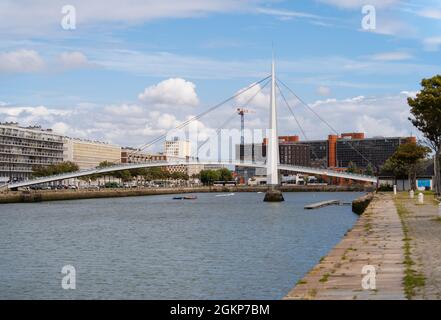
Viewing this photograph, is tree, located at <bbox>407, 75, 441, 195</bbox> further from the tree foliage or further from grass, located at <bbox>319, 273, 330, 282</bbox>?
the tree foliage

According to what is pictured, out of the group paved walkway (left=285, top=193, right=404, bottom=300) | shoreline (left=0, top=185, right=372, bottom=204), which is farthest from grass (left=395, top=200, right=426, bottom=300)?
shoreline (left=0, top=185, right=372, bottom=204)

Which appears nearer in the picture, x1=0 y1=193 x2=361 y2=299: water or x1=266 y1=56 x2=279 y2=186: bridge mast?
x1=0 y1=193 x2=361 y2=299: water

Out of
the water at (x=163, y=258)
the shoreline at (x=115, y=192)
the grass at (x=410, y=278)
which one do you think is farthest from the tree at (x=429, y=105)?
the shoreline at (x=115, y=192)

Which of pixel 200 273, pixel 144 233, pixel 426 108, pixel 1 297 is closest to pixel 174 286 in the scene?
pixel 200 273

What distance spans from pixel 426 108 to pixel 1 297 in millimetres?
39112

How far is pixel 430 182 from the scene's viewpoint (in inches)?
3595

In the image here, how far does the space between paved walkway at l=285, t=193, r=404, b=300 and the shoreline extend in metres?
80.5

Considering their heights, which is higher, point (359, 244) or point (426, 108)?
point (426, 108)

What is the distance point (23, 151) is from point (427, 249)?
144 metres

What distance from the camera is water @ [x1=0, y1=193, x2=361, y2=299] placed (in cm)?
2158

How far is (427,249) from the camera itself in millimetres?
20266

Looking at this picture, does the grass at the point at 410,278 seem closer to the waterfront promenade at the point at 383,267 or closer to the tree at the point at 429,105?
the waterfront promenade at the point at 383,267

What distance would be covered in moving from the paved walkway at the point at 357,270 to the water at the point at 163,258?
2154 millimetres
